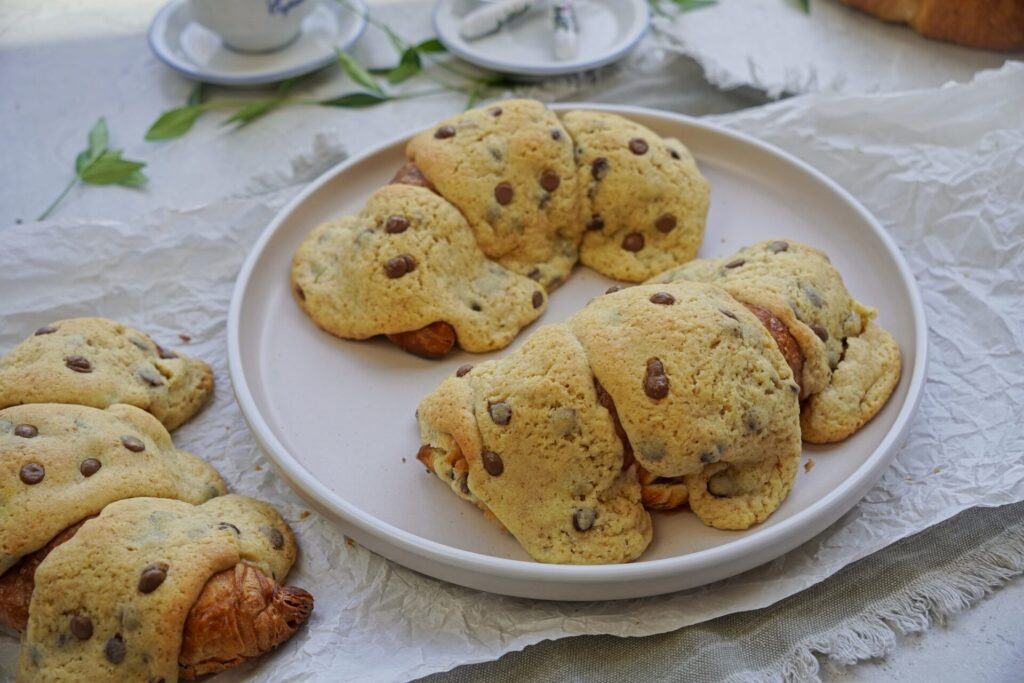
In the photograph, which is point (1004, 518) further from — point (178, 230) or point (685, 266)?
point (178, 230)

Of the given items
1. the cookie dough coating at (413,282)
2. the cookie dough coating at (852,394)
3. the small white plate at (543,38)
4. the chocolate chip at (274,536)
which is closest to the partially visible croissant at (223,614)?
the chocolate chip at (274,536)

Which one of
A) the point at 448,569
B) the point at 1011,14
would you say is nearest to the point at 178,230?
the point at 448,569

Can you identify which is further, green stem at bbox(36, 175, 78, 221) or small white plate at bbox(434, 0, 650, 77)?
small white plate at bbox(434, 0, 650, 77)

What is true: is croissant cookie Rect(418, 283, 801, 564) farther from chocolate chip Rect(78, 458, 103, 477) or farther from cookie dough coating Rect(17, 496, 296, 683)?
chocolate chip Rect(78, 458, 103, 477)

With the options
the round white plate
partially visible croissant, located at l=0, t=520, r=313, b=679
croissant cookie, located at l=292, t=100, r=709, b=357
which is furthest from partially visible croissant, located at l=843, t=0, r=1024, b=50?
partially visible croissant, located at l=0, t=520, r=313, b=679

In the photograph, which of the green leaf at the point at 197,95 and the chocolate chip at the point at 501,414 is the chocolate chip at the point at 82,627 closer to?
the chocolate chip at the point at 501,414

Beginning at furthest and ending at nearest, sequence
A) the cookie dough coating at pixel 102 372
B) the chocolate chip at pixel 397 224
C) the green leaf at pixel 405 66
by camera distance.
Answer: the green leaf at pixel 405 66 < the chocolate chip at pixel 397 224 < the cookie dough coating at pixel 102 372

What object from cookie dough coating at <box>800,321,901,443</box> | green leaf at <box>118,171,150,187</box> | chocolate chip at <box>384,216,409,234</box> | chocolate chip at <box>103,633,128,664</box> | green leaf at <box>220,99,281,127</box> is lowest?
green leaf at <box>118,171,150,187</box>
